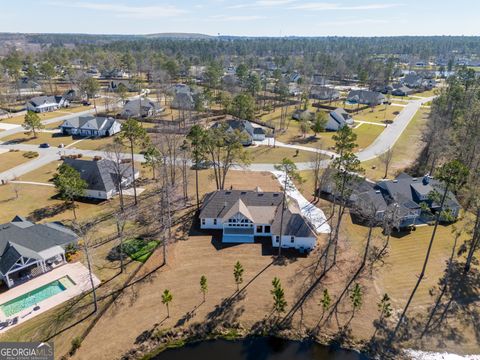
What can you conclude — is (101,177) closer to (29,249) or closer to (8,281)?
(29,249)

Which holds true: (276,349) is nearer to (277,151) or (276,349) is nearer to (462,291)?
(462,291)

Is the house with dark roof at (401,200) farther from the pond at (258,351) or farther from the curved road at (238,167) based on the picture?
the pond at (258,351)

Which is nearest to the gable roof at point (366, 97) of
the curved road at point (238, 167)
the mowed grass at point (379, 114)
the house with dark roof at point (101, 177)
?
the mowed grass at point (379, 114)

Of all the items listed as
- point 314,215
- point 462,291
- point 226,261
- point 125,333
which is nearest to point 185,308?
point 125,333

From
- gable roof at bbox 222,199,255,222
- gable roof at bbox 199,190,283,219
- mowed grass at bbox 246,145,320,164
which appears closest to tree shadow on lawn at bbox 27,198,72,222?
gable roof at bbox 199,190,283,219

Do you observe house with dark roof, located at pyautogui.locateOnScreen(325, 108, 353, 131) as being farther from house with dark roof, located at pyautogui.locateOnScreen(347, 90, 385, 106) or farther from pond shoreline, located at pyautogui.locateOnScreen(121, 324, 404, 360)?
pond shoreline, located at pyautogui.locateOnScreen(121, 324, 404, 360)
